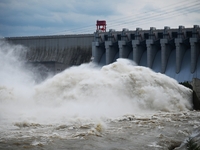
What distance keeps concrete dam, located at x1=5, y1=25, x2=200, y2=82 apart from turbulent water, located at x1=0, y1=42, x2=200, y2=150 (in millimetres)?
18775

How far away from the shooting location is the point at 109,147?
13.1 meters

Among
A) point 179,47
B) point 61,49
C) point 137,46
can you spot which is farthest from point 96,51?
point 179,47

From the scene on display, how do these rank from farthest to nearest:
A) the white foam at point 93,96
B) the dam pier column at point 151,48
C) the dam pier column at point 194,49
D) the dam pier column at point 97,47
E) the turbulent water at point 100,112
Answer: the dam pier column at point 97,47
the dam pier column at point 151,48
the dam pier column at point 194,49
the white foam at point 93,96
the turbulent water at point 100,112

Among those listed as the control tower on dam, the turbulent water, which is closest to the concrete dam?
the control tower on dam

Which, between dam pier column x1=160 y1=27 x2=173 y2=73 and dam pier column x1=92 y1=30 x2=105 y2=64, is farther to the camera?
dam pier column x1=92 y1=30 x2=105 y2=64

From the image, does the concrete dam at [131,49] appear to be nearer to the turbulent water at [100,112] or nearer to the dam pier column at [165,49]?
the dam pier column at [165,49]

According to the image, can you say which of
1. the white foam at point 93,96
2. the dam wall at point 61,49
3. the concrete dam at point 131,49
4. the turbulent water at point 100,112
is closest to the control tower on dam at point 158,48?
the concrete dam at point 131,49

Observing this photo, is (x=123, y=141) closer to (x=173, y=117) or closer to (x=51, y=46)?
(x=173, y=117)

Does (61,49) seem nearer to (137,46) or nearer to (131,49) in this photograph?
A: (131,49)

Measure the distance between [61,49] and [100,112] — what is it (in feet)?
117

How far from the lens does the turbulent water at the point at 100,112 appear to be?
13.9 m

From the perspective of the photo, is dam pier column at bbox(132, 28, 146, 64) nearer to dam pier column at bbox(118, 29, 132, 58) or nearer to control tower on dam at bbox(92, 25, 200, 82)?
control tower on dam at bbox(92, 25, 200, 82)

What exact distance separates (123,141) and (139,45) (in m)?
34.3

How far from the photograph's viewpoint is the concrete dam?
4362 cm
